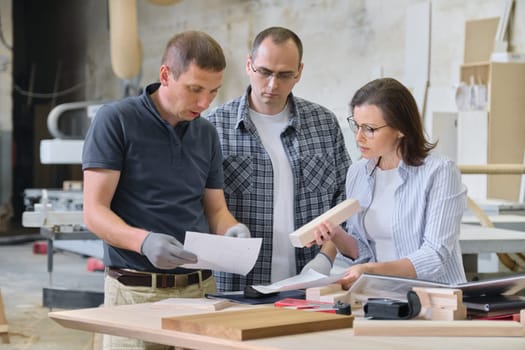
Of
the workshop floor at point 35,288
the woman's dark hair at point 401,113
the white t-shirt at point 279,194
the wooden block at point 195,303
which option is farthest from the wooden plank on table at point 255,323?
the workshop floor at point 35,288

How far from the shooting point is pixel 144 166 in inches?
105

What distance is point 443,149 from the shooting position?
8.55 meters

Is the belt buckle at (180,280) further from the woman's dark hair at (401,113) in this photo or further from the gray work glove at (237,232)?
the woman's dark hair at (401,113)

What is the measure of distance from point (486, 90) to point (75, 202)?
4314 mm

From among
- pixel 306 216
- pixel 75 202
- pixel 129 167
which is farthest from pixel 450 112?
pixel 129 167

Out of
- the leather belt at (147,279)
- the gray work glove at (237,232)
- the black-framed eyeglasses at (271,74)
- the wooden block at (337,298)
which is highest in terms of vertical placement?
the black-framed eyeglasses at (271,74)

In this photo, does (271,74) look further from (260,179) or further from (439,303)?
(439,303)

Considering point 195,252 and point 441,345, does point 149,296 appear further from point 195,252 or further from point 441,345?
point 441,345

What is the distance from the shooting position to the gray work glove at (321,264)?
9.58 ft

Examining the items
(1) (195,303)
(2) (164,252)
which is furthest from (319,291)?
(2) (164,252)

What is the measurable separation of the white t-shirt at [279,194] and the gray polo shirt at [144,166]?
518mm

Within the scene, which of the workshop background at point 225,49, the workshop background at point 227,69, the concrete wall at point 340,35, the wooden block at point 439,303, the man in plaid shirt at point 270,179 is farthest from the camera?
the workshop background at point 225,49

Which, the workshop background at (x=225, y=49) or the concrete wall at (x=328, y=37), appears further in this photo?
the workshop background at (x=225, y=49)

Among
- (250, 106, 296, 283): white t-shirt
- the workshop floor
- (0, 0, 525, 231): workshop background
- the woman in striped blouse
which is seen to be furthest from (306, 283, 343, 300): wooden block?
(0, 0, 525, 231): workshop background
